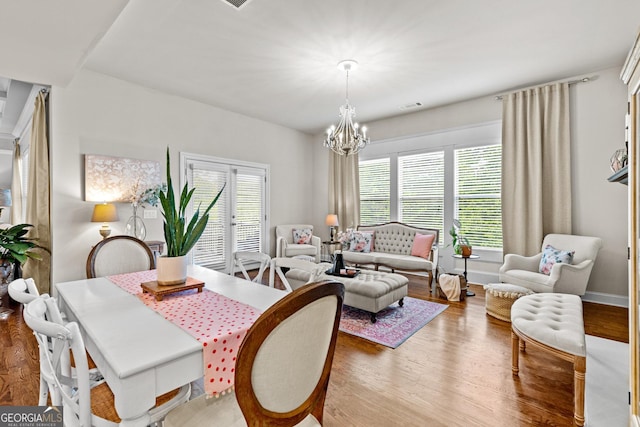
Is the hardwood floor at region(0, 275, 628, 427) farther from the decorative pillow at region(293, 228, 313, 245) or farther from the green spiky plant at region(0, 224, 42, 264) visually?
the decorative pillow at region(293, 228, 313, 245)

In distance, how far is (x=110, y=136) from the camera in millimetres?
3855

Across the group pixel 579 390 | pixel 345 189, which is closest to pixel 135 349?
pixel 579 390

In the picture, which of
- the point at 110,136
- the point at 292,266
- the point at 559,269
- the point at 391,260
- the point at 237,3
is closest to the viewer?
the point at 292,266

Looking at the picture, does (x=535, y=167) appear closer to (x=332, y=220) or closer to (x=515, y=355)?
(x=515, y=355)

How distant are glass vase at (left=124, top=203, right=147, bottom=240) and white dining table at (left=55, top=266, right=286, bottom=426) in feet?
8.72

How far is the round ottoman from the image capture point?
3.07m

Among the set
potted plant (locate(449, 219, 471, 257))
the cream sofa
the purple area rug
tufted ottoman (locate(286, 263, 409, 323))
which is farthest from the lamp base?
potted plant (locate(449, 219, 471, 257))

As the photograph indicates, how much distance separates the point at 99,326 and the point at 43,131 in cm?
370

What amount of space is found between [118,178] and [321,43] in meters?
3.10

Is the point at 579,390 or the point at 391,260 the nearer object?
the point at 579,390

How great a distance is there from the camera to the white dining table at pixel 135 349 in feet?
2.89

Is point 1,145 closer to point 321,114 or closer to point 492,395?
point 321,114

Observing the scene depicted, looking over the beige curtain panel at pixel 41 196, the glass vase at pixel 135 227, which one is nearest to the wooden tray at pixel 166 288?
the glass vase at pixel 135 227

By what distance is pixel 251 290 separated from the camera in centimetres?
172
